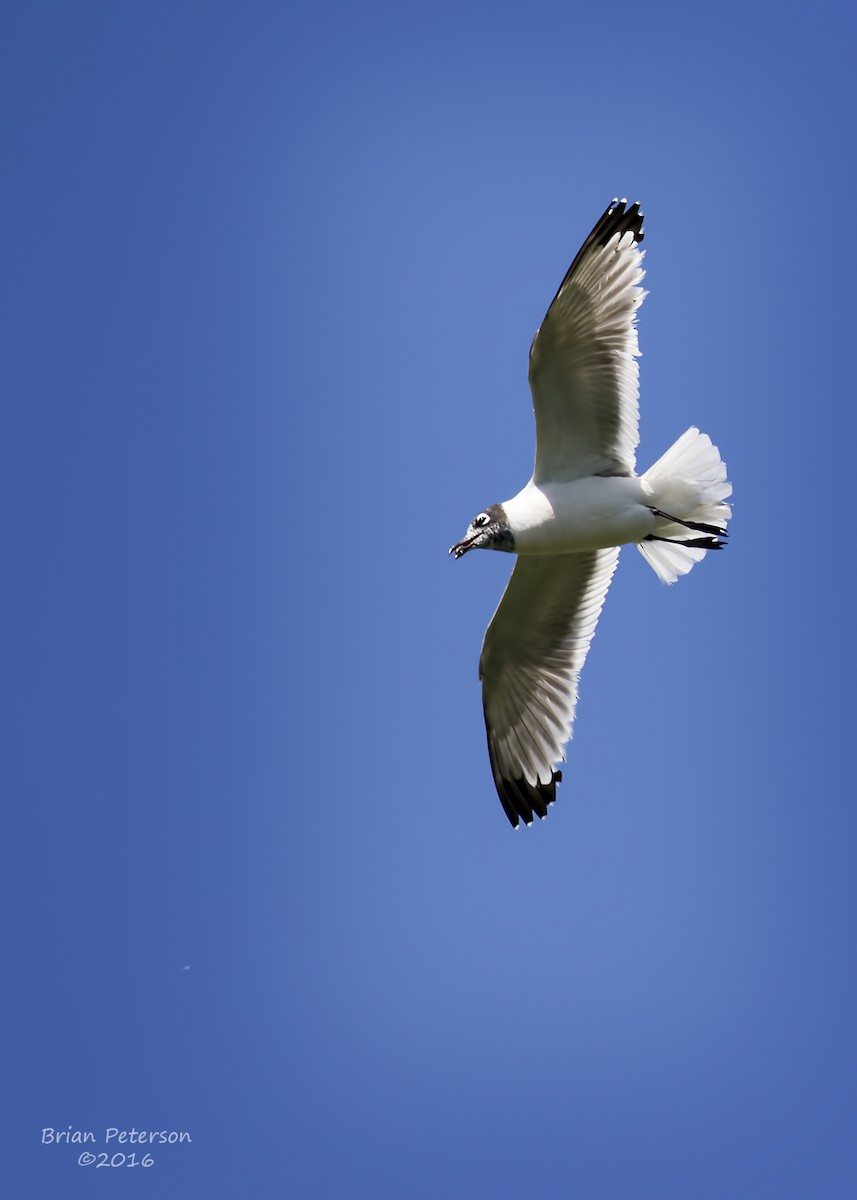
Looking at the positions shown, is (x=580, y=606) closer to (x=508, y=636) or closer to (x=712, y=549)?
(x=508, y=636)

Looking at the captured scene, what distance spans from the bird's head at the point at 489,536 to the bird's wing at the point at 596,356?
0.37m

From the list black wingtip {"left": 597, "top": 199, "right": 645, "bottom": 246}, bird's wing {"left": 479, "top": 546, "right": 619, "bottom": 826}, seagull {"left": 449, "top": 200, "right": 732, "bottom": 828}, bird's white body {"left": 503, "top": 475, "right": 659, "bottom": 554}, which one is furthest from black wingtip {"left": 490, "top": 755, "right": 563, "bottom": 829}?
black wingtip {"left": 597, "top": 199, "right": 645, "bottom": 246}

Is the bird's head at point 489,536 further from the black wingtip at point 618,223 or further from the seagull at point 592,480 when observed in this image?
the black wingtip at point 618,223

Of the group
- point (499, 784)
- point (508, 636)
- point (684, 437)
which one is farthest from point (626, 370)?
point (499, 784)

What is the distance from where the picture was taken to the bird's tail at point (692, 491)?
6.83 meters

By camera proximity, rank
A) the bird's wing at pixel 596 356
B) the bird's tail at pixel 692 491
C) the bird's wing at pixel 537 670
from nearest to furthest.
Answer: the bird's wing at pixel 596 356
the bird's tail at pixel 692 491
the bird's wing at pixel 537 670

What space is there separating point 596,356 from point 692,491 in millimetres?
740

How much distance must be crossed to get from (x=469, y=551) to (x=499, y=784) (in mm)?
1452

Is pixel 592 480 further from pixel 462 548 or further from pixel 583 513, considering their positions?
pixel 462 548

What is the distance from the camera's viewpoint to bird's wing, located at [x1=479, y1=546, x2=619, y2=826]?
762 centimetres

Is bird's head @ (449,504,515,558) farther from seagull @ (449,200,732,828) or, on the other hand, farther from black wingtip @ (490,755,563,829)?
black wingtip @ (490,755,563,829)

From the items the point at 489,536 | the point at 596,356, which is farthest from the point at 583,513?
the point at 596,356

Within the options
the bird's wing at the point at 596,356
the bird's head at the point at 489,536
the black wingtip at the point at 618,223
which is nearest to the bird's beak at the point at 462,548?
the bird's head at the point at 489,536

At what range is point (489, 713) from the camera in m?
7.84
